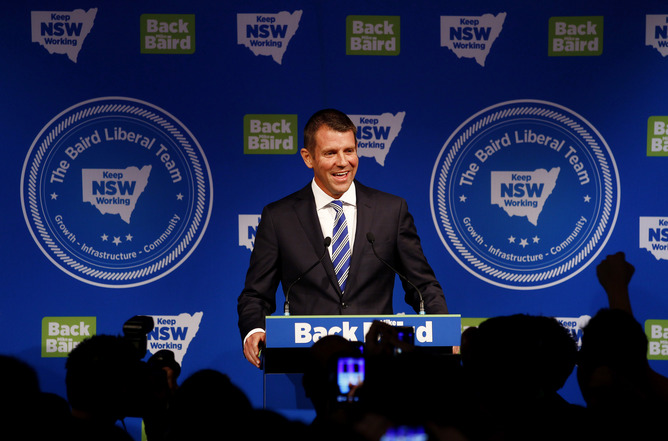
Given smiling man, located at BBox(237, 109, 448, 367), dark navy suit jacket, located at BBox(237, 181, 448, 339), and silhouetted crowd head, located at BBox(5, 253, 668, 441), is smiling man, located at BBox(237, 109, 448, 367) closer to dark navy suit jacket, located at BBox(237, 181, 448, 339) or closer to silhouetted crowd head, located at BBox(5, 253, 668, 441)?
dark navy suit jacket, located at BBox(237, 181, 448, 339)

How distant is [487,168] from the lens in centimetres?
472

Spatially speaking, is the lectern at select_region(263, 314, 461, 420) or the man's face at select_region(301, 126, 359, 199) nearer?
the lectern at select_region(263, 314, 461, 420)

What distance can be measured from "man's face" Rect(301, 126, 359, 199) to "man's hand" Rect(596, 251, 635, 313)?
4.69ft

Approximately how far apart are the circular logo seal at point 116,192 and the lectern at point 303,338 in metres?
2.11

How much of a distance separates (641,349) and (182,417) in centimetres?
148

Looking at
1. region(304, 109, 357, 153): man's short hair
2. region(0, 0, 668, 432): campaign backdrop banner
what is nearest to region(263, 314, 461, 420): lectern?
region(304, 109, 357, 153): man's short hair

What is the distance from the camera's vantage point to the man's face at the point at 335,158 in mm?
3807

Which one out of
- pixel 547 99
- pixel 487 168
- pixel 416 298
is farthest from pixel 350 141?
pixel 547 99

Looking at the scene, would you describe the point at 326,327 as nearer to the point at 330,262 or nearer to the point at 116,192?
the point at 330,262

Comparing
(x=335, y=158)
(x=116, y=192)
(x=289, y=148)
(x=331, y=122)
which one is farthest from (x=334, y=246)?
(x=116, y=192)

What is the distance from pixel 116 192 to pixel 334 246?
1800 millimetres

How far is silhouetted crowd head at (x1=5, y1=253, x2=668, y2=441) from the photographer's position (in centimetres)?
158

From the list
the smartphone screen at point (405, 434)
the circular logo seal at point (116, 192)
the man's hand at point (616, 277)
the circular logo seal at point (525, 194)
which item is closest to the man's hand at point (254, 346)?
the man's hand at point (616, 277)

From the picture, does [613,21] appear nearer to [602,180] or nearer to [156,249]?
[602,180]
